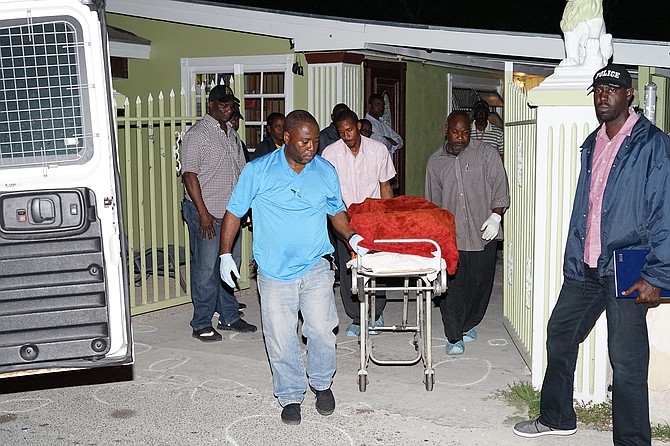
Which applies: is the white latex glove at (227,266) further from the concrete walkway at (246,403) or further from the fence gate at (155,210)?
the fence gate at (155,210)

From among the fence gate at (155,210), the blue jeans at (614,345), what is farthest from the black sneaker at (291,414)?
the fence gate at (155,210)

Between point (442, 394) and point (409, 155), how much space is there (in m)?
7.48

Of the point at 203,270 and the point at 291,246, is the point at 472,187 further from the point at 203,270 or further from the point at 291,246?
the point at 203,270

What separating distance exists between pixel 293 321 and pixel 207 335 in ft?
7.20

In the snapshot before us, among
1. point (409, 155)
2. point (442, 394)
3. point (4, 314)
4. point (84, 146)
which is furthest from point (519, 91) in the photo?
point (409, 155)

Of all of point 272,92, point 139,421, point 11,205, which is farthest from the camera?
point 272,92

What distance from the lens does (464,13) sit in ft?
116

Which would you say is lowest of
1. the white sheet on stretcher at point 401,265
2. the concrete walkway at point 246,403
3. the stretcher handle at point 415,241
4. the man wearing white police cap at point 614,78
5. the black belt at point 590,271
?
the concrete walkway at point 246,403

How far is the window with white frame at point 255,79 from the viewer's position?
11531 millimetres

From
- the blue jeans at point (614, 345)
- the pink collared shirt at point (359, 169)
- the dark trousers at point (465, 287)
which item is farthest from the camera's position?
the pink collared shirt at point (359, 169)

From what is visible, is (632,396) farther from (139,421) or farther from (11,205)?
(11,205)

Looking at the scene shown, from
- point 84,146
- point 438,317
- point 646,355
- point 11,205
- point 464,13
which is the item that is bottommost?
point 438,317

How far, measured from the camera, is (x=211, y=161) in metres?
7.80

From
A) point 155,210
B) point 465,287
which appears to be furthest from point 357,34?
point 465,287
